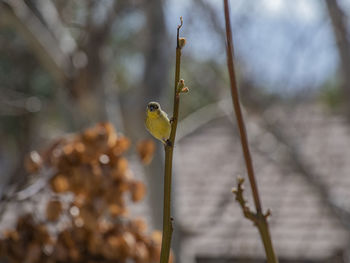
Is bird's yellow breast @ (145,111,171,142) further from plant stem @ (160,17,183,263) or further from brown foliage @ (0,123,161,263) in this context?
brown foliage @ (0,123,161,263)

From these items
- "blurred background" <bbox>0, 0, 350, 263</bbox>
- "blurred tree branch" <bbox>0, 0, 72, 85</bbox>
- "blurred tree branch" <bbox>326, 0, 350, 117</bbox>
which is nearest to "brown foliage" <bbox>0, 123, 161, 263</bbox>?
"blurred background" <bbox>0, 0, 350, 263</bbox>

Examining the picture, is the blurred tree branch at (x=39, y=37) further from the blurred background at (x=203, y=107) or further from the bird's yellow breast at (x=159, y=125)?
the bird's yellow breast at (x=159, y=125)

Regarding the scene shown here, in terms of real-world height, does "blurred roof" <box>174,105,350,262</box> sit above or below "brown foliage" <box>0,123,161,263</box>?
above

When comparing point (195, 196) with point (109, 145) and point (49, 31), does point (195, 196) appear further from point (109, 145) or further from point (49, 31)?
point (109, 145)

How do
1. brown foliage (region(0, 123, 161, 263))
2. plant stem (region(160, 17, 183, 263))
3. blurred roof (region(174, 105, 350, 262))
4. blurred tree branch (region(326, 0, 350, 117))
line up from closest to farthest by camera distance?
plant stem (region(160, 17, 183, 263)) < brown foliage (region(0, 123, 161, 263)) < blurred tree branch (region(326, 0, 350, 117)) < blurred roof (region(174, 105, 350, 262))

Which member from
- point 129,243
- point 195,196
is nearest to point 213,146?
point 195,196

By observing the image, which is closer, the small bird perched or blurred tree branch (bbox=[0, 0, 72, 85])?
the small bird perched
